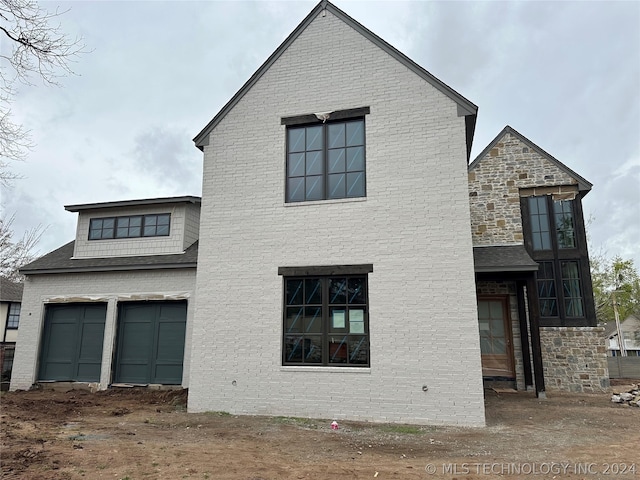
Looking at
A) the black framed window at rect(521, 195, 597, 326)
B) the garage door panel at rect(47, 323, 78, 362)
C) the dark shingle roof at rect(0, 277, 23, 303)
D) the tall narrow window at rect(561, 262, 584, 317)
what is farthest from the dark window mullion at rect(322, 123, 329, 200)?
the dark shingle roof at rect(0, 277, 23, 303)

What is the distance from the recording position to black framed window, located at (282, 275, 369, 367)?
873 centimetres

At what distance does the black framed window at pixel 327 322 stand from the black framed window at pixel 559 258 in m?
7.13

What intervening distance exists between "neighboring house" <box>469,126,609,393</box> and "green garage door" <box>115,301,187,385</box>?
8.24 metres

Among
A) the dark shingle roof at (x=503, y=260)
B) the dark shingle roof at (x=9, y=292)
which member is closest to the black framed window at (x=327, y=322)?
the dark shingle roof at (x=503, y=260)

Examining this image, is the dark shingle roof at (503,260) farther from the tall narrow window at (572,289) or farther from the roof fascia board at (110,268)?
the roof fascia board at (110,268)

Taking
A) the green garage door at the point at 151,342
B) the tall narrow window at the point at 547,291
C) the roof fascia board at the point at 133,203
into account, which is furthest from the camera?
the roof fascia board at the point at 133,203

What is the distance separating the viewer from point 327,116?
32.0 feet

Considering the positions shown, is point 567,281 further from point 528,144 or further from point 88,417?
point 88,417

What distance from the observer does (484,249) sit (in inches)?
498

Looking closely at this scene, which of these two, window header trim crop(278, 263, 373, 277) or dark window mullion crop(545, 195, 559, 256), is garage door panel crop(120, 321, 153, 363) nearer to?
window header trim crop(278, 263, 373, 277)

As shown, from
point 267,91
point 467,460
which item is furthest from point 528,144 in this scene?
point 467,460

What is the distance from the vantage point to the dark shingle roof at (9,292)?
22.3 metres

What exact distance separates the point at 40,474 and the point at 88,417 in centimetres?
425

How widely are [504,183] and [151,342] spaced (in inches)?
440
